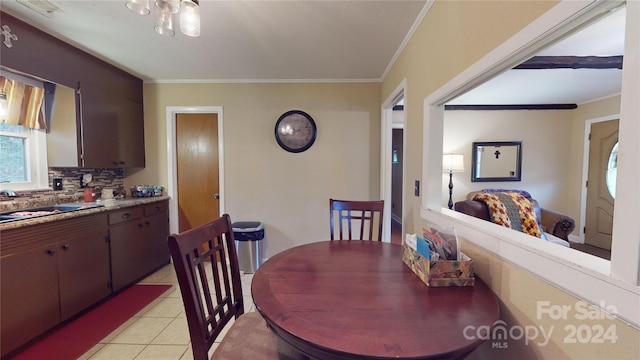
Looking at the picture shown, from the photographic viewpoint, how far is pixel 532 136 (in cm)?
400

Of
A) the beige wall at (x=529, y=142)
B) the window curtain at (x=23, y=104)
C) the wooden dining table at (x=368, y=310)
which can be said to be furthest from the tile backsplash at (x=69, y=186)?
the beige wall at (x=529, y=142)

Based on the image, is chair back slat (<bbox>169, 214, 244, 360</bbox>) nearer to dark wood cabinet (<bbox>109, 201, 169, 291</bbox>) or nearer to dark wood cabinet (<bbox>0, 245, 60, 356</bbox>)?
dark wood cabinet (<bbox>0, 245, 60, 356</bbox>)

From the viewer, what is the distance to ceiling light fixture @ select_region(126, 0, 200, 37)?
4.20ft

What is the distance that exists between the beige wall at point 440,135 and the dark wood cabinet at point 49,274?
2.77 m

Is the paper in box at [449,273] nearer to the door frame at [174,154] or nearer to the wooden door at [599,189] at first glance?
the door frame at [174,154]

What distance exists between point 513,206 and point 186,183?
13.5 ft

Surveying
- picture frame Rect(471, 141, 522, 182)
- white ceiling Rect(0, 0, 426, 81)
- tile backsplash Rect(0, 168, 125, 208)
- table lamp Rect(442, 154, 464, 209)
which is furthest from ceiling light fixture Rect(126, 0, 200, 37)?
picture frame Rect(471, 141, 522, 182)

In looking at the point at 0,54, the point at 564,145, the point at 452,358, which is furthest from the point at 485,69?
the point at 564,145

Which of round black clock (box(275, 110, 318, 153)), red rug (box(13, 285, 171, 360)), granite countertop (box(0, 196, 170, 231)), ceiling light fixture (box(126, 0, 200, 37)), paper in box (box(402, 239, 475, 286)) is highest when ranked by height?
ceiling light fixture (box(126, 0, 200, 37))

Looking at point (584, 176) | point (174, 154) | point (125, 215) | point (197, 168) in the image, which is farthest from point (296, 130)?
point (584, 176)

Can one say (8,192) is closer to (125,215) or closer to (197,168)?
(125,215)

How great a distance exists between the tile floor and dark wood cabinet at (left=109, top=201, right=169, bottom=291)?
19.7 inches

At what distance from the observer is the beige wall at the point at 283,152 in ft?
10.2

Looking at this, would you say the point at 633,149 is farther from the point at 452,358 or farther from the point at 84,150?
the point at 84,150
